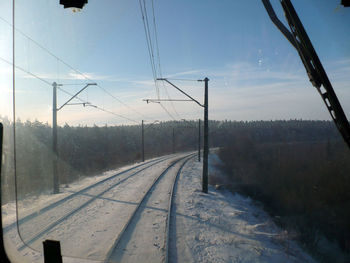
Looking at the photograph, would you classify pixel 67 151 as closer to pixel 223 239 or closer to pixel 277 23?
pixel 223 239

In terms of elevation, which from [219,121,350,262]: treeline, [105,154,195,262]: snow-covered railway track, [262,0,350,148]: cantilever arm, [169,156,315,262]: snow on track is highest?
[262,0,350,148]: cantilever arm

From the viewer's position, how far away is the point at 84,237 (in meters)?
7.02

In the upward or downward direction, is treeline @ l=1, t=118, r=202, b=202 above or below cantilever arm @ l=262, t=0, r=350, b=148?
below

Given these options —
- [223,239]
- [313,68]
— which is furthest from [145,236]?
[313,68]

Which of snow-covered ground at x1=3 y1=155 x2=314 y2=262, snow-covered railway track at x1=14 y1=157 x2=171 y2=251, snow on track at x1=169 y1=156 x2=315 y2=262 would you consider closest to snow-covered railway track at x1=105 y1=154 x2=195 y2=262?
snow-covered ground at x1=3 y1=155 x2=314 y2=262

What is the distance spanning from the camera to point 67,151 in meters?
46.0

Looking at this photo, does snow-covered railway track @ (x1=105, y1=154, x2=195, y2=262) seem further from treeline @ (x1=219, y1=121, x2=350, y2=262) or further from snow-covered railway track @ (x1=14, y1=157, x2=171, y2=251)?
treeline @ (x1=219, y1=121, x2=350, y2=262)

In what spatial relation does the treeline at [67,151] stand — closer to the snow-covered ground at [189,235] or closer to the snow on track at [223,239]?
the snow-covered ground at [189,235]

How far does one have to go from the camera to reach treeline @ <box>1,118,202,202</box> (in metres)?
14.8

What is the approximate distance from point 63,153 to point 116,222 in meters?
39.4

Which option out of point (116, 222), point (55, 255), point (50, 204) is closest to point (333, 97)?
point (55, 255)

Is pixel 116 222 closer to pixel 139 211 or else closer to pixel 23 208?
pixel 139 211

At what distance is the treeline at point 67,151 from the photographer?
1484 centimetres

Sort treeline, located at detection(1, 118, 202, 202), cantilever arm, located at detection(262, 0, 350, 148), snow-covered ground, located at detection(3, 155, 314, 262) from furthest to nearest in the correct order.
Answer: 1. treeline, located at detection(1, 118, 202, 202)
2. snow-covered ground, located at detection(3, 155, 314, 262)
3. cantilever arm, located at detection(262, 0, 350, 148)
